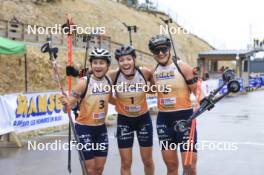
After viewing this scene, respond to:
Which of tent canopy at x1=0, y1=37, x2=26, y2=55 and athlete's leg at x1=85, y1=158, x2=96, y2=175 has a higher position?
tent canopy at x1=0, y1=37, x2=26, y2=55

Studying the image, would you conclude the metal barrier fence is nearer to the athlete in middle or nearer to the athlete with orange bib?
the athlete in middle

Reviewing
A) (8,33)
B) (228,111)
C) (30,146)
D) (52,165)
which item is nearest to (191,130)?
→ (52,165)

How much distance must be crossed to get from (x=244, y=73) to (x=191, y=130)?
32.5 metres

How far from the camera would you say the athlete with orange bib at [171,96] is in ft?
18.9

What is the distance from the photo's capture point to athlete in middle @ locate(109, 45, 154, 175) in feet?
19.3

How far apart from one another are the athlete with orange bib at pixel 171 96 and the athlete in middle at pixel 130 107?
9.6 inches

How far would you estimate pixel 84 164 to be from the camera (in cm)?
574

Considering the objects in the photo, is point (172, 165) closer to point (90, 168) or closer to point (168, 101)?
point (168, 101)

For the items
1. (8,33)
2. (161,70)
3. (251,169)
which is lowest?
(251,169)

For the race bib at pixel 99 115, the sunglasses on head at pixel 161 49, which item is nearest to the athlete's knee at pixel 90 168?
the race bib at pixel 99 115

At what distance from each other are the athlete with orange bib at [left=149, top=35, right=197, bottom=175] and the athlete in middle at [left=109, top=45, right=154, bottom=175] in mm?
244

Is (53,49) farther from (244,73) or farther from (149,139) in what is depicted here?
(244,73)

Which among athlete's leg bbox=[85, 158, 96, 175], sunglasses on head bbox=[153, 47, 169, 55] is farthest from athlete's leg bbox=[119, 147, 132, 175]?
sunglasses on head bbox=[153, 47, 169, 55]

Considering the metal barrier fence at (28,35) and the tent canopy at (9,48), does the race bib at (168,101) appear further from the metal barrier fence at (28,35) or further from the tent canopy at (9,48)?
the metal barrier fence at (28,35)
